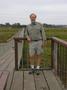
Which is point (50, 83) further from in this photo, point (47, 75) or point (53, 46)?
point (53, 46)

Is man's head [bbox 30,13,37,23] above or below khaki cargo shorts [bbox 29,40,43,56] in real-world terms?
above

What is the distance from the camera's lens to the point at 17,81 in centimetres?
998

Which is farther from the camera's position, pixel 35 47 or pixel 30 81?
pixel 35 47

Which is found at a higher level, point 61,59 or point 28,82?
point 61,59

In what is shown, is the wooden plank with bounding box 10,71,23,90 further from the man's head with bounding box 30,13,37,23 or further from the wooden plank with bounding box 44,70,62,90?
the man's head with bounding box 30,13,37,23

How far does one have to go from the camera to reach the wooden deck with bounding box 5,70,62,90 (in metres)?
9.14

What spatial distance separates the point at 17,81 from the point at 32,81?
0.38 metres

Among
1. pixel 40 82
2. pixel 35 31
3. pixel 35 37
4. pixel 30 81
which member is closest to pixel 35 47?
pixel 35 37

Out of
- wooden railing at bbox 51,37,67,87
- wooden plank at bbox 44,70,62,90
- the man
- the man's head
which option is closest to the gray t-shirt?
the man

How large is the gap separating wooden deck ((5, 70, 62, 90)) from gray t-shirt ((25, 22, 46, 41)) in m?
1.07

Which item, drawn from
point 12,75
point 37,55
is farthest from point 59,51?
point 12,75

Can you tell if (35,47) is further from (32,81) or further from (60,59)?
(32,81)

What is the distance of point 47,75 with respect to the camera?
10883mm

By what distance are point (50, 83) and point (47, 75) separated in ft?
4.17
